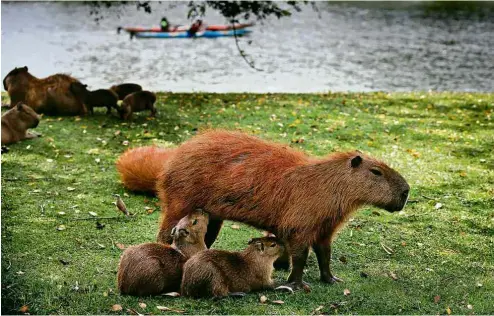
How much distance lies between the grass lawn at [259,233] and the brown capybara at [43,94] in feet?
1.28

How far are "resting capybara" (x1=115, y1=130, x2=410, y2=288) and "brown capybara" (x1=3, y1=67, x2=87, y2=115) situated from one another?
6.81 m

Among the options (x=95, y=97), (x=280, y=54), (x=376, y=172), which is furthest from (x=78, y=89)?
(x=280, y=54)

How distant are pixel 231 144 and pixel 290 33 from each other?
27.7m

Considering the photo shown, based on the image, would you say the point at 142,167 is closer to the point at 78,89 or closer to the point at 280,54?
the point at 78,89

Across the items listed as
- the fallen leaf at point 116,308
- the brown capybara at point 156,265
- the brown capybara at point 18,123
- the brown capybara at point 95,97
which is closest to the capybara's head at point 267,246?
the brown capybara at point 156,265

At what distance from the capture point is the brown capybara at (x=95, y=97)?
38.3 ft

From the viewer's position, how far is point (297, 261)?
525cm

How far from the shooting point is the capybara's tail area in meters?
7.32

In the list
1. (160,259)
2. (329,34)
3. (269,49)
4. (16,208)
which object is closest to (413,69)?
(269,49)

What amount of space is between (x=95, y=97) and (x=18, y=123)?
1.96 metres

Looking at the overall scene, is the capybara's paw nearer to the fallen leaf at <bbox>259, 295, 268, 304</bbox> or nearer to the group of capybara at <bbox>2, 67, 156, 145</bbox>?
the fallen leaf at <bbox>259, 295, 268, 304</bbox>

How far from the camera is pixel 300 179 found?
17.4 feet

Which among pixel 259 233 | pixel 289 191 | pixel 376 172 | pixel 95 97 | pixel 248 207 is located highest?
pixel 376 172

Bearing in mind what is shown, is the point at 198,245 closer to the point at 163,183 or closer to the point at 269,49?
the point at 163,183
